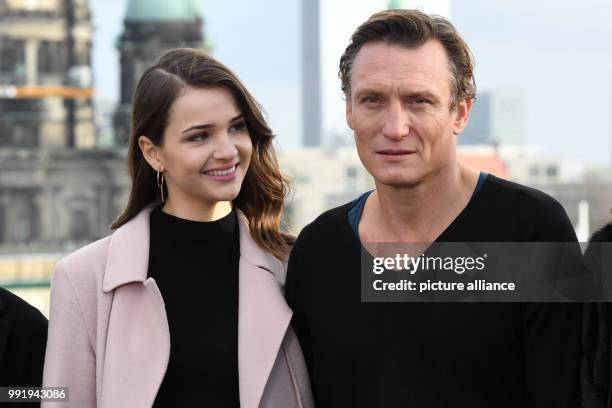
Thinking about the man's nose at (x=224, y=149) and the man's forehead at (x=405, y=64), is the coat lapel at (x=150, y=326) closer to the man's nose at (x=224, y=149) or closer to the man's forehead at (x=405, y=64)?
the man's nose at (x=224, y=149)

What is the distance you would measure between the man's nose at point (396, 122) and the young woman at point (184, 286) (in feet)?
1.92

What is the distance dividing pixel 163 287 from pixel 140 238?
167mm

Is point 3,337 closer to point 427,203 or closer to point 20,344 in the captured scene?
point 20,344

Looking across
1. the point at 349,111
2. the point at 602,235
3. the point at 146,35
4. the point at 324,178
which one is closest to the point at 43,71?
the point at 146,35

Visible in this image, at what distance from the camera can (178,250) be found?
12.9ft

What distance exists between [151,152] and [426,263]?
0.90 meters

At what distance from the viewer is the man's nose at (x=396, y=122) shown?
3.36 meters

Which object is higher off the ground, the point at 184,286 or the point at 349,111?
the point at 349,111

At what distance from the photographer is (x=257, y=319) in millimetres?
3799

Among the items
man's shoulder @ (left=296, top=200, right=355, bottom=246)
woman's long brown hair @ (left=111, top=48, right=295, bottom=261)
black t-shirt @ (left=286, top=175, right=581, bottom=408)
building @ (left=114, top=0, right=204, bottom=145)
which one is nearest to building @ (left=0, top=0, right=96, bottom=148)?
building @ (left=114, top=0, right=204, bottom=145)

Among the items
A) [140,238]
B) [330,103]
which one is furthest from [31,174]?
[330,103]

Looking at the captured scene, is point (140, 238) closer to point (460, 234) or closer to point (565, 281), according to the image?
point (460, 234)

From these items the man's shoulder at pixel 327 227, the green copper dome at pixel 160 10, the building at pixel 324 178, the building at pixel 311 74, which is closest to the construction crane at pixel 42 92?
the green copper dome at pixel 160 10

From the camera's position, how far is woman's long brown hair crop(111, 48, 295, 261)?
3.85m
